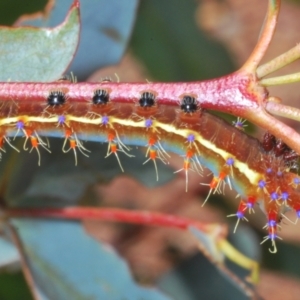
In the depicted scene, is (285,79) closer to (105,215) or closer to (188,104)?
(188,104)

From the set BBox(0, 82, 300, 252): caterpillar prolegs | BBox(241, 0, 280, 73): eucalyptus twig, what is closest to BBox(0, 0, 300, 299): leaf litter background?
BBox(0, 82, 300, 252): caterpillar prolegs

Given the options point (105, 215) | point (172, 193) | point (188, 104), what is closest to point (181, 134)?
point (188, 104)

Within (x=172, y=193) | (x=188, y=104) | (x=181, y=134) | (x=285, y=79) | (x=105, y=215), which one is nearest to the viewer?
(x=285, y=79)

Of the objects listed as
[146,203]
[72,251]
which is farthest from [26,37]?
[146,203]

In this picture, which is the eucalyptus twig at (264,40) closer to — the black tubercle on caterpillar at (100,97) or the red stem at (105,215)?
the black tubercle on caterpillar at (100,97)

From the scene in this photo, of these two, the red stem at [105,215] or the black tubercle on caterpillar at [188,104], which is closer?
the black tubercle on caterpillar at [188,104]

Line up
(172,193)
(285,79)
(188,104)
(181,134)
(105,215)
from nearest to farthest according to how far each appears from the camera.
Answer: (285,79) → (188,104) → (181,134) → (105,215) → (172,193)

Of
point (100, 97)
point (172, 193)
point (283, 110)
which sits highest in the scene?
point (172, 193)

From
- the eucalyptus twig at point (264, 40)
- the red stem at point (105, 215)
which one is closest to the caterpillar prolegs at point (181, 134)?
the eucalyptus twig at point (264, 40)
